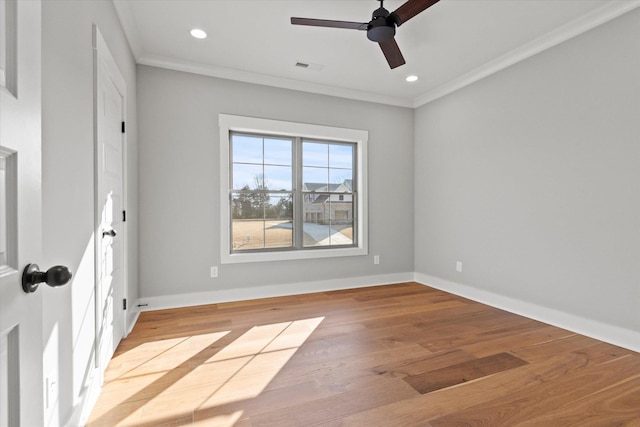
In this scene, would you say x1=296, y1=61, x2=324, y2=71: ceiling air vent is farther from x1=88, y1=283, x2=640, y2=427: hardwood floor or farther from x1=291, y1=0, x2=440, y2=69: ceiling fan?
x1=88, y1=283, x2=640, y2=427: hardwood floor

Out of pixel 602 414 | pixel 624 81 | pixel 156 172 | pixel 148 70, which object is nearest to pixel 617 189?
pixel 624 81

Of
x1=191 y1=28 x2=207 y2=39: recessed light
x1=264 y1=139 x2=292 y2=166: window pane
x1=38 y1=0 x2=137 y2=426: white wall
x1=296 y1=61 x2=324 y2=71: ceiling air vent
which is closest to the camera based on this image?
x1=38 y1=0 x2=137 y2=426: white wall

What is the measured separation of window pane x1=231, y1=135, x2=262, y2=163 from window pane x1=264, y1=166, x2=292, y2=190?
0.19 meters

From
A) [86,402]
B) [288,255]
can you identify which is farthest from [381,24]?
[86,402]

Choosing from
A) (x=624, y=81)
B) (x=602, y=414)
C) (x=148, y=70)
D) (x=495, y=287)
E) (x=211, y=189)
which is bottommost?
(x=602, y=414)

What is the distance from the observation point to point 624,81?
2529 mm

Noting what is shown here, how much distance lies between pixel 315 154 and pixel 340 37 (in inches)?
61.5

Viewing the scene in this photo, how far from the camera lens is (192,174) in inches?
141

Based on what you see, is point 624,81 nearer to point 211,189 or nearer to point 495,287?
point 495,287

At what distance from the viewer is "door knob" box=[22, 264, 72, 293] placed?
27.3 inches

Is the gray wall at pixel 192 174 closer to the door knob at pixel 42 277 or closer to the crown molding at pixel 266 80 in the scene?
the crown molding at pixel 266 80

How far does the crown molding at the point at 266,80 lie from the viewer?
11.2ft

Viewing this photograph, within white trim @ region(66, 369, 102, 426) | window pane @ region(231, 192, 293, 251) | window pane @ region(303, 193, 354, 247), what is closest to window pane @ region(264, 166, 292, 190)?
window pane @ region(231, 192, 293, 251)

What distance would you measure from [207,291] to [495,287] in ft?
10.6
